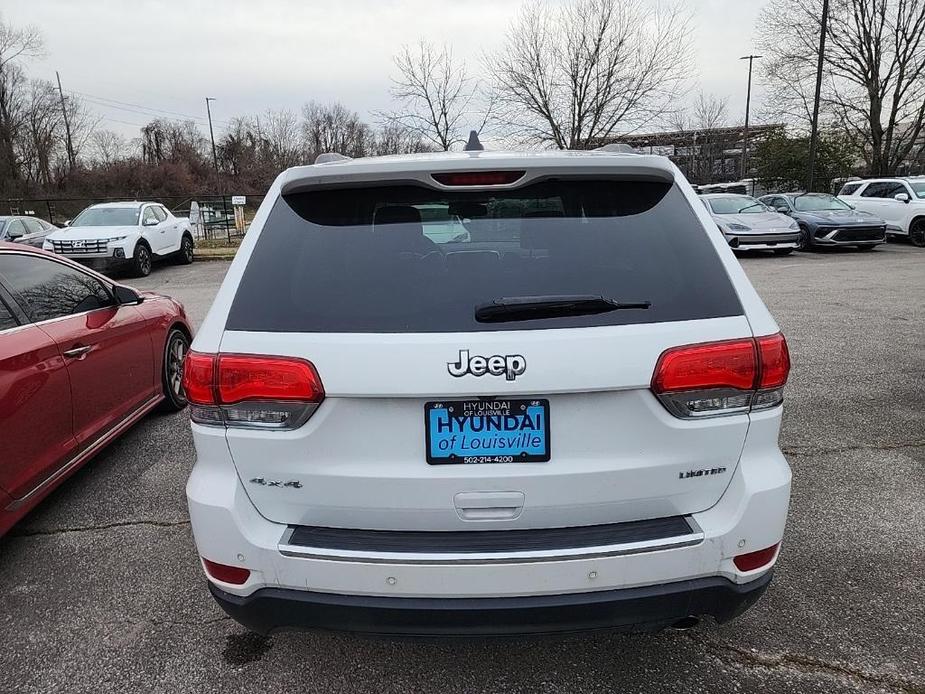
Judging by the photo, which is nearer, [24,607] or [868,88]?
[24,607]

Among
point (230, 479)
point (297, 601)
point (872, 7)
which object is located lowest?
point (297, 601)

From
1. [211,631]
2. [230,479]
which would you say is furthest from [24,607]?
[230,479]

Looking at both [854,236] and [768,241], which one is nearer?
[768,241]

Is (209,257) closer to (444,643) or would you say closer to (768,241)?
(768,241)

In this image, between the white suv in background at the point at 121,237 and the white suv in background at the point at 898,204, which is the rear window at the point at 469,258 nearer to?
the white suv in background at the point at 121,237

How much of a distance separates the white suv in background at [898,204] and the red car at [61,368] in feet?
65.0

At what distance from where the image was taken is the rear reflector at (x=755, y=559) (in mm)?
1906

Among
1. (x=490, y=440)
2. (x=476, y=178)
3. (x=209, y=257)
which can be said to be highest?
(x=476, y=178)

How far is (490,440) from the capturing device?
1.80m

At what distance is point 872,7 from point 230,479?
3555cm

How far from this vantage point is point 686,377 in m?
1.80

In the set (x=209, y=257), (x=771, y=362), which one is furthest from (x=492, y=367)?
(x=209, y=257)

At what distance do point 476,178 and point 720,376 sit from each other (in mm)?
941

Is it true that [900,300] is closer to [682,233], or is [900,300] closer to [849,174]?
[682,233]
